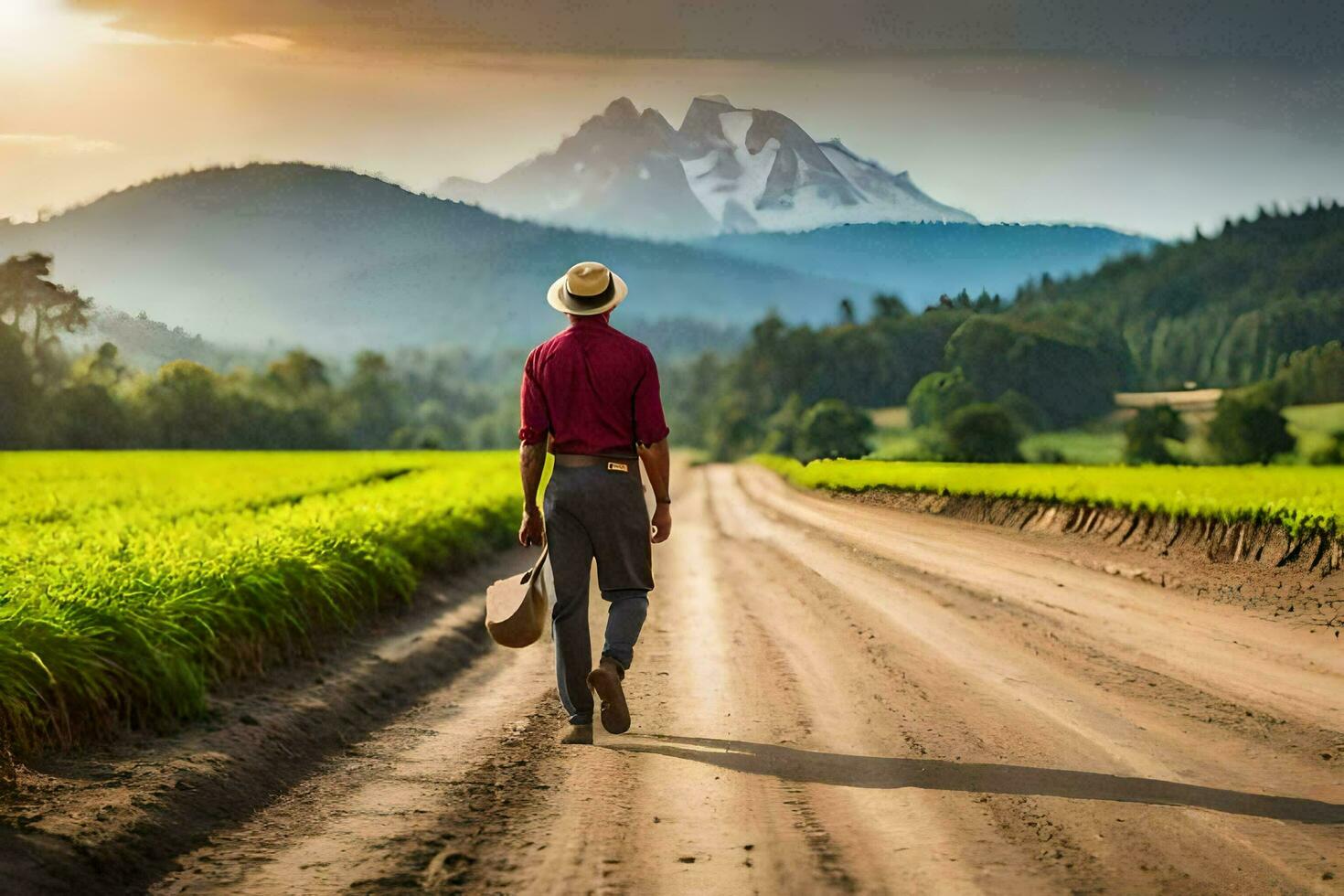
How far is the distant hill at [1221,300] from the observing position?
139ft

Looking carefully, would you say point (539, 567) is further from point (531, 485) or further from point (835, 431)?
point (835, 431)

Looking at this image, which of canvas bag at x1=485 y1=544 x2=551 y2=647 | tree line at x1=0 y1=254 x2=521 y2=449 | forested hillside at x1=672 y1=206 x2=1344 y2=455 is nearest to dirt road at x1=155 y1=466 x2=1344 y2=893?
canvas bag at x1=485 y1=544 x2=551 y2=647

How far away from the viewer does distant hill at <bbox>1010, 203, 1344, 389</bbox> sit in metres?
42.3

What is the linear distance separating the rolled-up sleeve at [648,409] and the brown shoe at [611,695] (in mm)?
1182

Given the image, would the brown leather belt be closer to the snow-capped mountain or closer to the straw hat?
the straw hat

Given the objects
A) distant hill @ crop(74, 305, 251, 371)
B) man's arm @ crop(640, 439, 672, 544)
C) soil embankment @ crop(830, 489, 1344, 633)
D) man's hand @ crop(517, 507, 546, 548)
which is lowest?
soil embankment @ crop(830, 489, 1344, 633)

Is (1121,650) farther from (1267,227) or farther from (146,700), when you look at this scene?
(1267,227)

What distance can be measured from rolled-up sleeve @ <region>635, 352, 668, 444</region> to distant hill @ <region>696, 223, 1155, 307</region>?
15489 mm

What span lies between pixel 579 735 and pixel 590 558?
0.93 metres

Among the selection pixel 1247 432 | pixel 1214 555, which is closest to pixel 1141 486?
pixel 1214 555

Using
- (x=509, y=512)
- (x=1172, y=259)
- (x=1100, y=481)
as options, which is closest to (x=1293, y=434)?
(x=1100, y=481)

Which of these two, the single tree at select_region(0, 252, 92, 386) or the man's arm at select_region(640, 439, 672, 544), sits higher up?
the single tree at select_region(0, 252, 92, 386)

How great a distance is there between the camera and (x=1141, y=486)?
761 inches

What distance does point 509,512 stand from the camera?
20797 millimetres
